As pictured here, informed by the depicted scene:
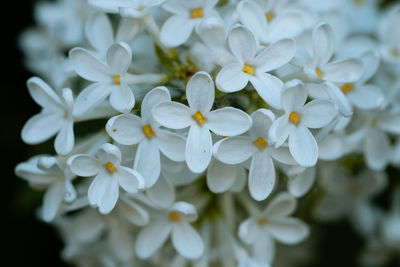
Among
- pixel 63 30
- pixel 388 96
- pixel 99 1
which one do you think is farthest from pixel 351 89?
pixel 63 30

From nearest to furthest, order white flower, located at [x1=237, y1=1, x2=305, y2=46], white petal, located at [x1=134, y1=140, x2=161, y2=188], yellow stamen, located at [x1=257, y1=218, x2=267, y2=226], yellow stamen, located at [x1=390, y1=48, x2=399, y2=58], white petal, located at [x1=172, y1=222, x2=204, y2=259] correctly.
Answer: white petal, located at [x1=134, y1=140, x2=161, y2=188] < white flower, located at [x1=237, y1=1, x2=305, y2=46] < white petal, located at [x1=172, y1=222, x2=204, y2=259] < yellow stamen, located at [x1=257, y1=218, x2=267, y2=226] < yellow stamen, located at [x1=390, y1=48, x2=399, y2=58]

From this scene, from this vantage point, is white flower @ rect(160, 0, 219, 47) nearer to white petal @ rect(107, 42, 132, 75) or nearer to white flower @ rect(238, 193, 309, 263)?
white petal @ rect(107, 42, 132, 75)

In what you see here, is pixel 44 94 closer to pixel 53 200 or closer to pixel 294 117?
pixel 53 200

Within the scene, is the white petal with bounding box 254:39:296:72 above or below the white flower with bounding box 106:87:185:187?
above

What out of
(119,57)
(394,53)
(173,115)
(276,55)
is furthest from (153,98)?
(394,53)

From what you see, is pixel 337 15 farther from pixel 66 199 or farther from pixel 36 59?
pixel 36 59

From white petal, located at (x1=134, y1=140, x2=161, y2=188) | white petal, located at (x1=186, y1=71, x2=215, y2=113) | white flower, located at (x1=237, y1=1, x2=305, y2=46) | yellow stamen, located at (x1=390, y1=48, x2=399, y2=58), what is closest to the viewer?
white petal, located at (x1=186, y1=71, x2=215, y2=113)

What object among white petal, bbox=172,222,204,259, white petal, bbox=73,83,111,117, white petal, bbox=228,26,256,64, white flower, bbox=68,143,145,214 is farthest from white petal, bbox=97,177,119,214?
white petal, bbox=228,26,256,64
